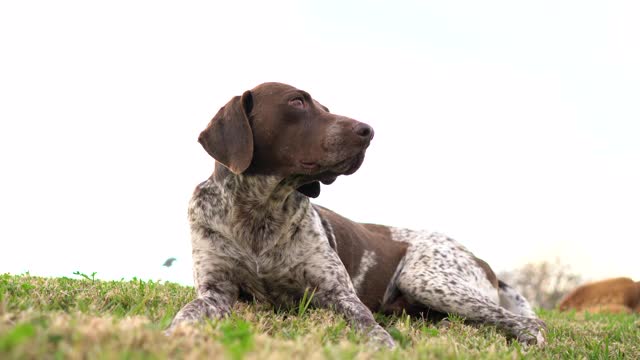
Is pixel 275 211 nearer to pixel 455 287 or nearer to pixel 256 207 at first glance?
pixel 256 207

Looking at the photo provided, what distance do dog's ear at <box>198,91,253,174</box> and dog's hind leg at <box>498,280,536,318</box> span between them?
139 inches

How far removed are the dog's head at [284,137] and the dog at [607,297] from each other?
907 cm

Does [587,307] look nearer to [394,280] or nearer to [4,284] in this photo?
[394,280]

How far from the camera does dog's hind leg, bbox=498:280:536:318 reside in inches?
258

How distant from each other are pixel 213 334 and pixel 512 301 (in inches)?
184

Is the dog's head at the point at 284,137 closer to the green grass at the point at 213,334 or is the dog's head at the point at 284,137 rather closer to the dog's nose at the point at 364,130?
the dog's nose at the point at 364,130

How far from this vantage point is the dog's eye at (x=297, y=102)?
4660 mm

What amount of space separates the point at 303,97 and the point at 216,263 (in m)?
1.37

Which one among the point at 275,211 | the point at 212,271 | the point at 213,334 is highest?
the point at 275,211

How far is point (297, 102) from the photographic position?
4691 millimetres

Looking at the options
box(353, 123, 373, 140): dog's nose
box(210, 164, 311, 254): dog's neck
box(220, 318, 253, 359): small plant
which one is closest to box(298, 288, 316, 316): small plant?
box(210, 164, 311, 254): dog's neck

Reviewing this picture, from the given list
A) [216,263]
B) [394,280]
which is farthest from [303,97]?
[394,280]

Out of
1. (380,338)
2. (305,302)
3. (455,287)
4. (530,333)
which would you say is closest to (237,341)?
(380,338)

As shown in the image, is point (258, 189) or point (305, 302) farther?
point (305, 302)
